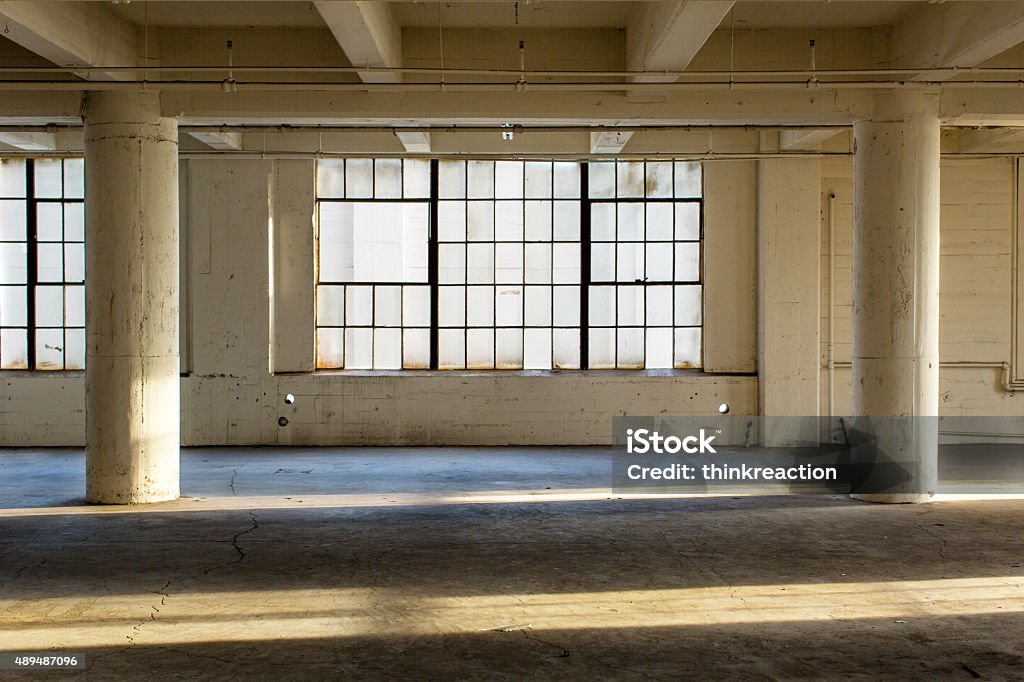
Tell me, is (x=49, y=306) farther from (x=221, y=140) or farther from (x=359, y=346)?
(x=359, y=346)

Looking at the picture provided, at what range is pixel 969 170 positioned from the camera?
11.8 metres

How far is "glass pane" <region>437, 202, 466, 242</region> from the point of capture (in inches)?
467

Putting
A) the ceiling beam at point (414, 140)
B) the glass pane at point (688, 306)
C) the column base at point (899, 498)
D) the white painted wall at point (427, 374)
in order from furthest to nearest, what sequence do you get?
the glass pane at point (688, 306)
the white painted wall at point (427, 374)
the ceiling beam at point (414, 140)
the column base at point (899, 498)

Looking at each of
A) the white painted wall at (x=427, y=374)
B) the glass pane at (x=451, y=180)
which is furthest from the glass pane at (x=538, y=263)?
the white painted wall at (x=427, y=374)

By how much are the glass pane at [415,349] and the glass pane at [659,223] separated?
3.01 meters

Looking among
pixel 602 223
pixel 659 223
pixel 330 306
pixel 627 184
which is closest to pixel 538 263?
pixel 602 223

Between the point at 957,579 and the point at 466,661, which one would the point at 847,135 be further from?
the point at 466,661

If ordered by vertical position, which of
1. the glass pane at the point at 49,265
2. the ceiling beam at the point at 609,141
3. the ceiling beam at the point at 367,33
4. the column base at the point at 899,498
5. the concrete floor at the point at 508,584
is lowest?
the concrete floor at the point at 508,584

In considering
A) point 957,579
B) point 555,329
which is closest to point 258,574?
point 957,579

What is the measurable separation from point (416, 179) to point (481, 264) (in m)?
1.30

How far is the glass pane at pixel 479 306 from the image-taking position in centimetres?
1191

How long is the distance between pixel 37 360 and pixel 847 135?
10.2 meters

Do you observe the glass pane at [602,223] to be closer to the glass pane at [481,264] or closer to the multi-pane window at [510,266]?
the multi-pane window at [510,266]

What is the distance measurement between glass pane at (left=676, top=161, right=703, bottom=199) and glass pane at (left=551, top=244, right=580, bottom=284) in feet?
4.72
